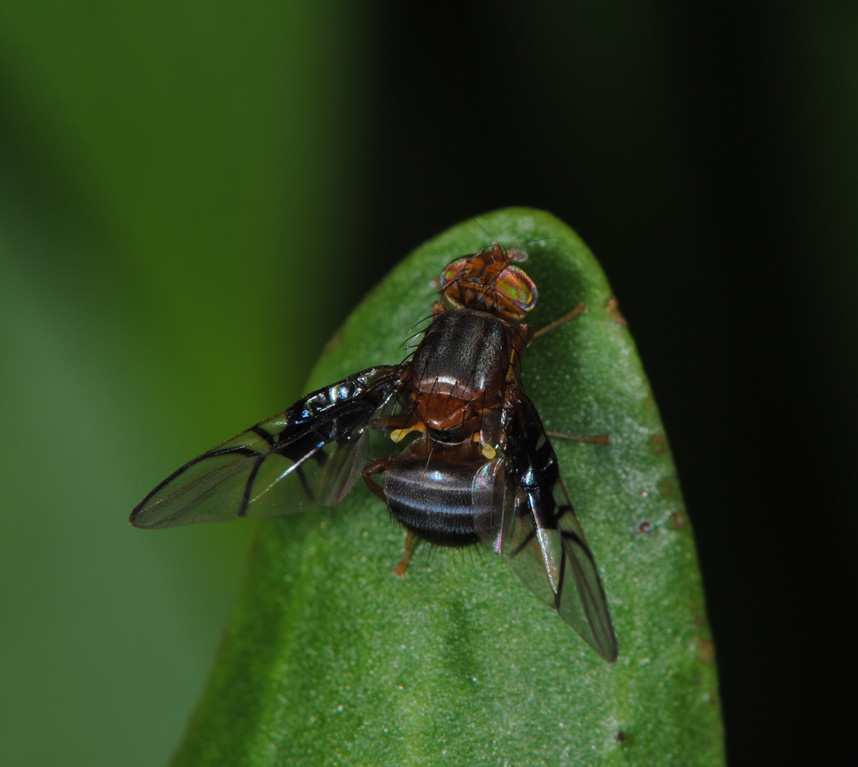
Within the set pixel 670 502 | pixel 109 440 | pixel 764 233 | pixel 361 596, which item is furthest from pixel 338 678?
pixel 764 233

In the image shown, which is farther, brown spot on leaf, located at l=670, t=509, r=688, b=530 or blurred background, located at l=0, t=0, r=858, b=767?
blurred background, located at l=0, t=0, r=858, b=767

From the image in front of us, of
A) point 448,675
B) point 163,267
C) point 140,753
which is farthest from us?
point 163,267

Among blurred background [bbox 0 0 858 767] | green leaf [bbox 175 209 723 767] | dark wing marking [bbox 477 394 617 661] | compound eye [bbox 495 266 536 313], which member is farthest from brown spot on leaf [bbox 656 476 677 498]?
blurred background [bbox 0 0 858 767]

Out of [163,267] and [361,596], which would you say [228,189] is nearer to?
[163,267]

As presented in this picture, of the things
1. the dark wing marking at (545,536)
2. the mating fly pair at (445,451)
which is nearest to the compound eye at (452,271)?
the mating fly pair at (445,451)

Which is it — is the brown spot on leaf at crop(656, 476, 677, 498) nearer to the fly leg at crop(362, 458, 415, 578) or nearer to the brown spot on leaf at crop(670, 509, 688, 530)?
the brown spot on leaf at crop(670, 509, 688, 530)

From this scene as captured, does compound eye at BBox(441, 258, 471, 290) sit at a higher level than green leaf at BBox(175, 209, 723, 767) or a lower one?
higher

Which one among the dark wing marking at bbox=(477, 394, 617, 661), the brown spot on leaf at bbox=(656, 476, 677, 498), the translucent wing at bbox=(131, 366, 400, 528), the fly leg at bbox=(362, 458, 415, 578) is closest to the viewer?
the dark wing marking at bbox=(477, 394, 617, 661)
